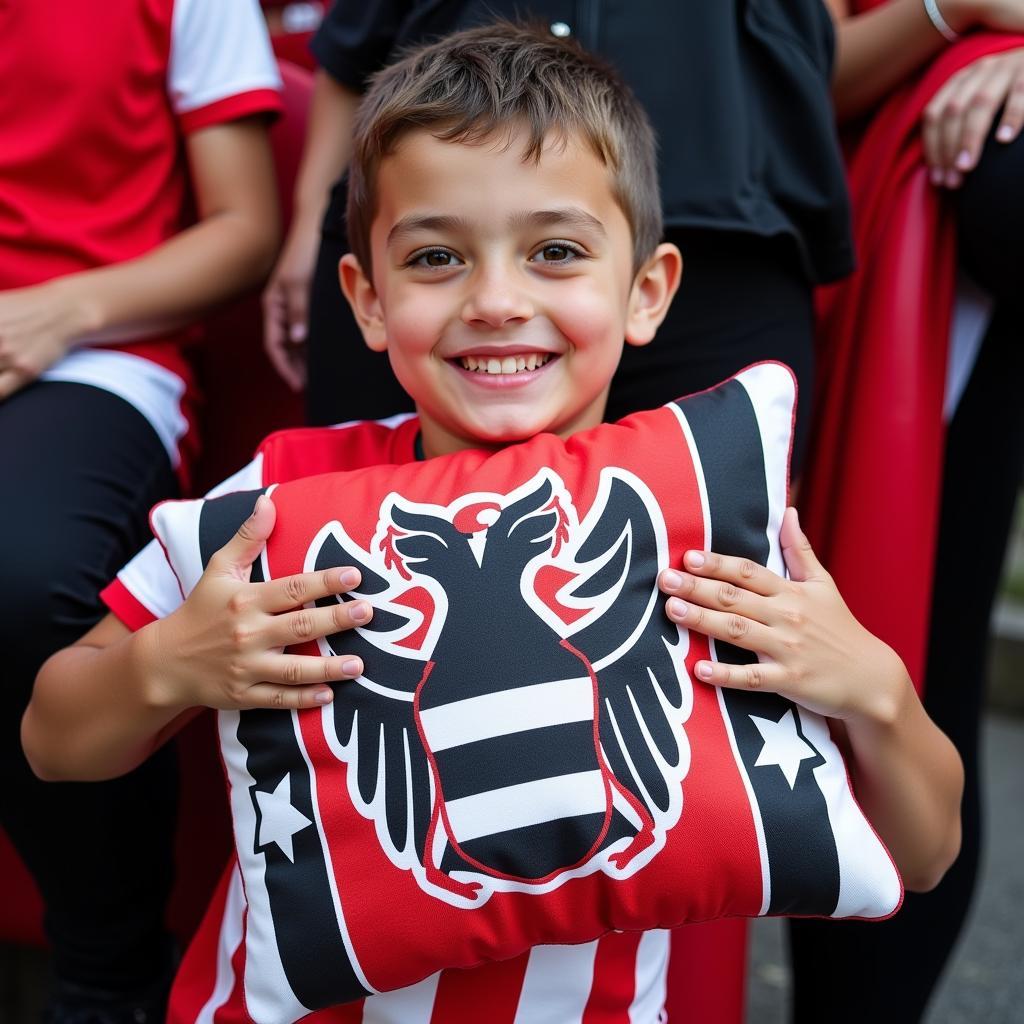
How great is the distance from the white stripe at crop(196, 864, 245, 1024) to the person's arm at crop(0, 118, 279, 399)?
2.08 feet

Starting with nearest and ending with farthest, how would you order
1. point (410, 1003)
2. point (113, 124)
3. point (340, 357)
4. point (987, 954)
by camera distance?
point (410, 1003) → point (340, 357) → point (113, 124) → point (987, 954)

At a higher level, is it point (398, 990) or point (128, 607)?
point (128, 607)

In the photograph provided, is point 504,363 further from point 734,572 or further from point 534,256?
point 734,572

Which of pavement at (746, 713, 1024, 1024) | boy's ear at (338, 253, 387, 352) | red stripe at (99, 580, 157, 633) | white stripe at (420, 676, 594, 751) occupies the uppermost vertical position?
boy's ear at (338, 253, 387, 352)

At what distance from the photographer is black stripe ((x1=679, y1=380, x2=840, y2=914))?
2.84ft

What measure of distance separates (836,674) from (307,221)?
2.94 ft

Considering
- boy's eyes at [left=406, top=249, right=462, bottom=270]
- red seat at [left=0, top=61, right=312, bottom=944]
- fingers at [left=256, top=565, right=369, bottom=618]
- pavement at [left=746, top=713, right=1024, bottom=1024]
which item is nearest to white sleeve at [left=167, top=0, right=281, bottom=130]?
red seat at [left=0, top=61, right=312, bottom=944]

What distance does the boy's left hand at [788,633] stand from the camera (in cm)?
88

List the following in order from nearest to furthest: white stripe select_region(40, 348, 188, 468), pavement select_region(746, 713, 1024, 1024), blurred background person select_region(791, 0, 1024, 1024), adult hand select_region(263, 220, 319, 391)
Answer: blurred background person select_region(791, 0, 1024, 1024) → white stripe select_region(40, 348, 188, 468) → adult hand select_region(263, 220, 319, 391) → pavement select_region(746, 713, 1024, 1024)

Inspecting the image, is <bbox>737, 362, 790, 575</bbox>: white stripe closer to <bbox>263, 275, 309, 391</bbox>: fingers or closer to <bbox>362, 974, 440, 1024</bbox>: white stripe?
<bbox>362, 974, 440, 1024</bbox>: white stripe

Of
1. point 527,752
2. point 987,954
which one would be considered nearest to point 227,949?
point 527,752

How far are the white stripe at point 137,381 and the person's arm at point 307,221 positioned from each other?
0.48 feet

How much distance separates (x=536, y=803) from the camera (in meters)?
0.85

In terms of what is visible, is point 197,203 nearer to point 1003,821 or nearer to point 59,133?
point 59,133
